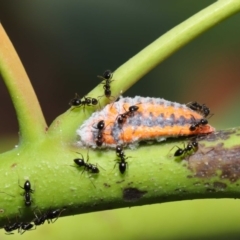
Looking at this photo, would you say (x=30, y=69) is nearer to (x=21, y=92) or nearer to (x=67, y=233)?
(x=67, y=233)

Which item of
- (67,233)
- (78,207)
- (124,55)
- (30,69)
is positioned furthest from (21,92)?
(30,69)

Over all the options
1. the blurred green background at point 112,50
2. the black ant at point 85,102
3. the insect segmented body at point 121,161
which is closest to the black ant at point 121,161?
the insect segmented body at point 121,161

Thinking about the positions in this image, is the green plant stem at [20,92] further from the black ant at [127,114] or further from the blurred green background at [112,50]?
the blurred green background at [112,50]

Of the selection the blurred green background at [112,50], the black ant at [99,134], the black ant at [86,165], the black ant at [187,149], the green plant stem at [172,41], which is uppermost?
the blurred green background at [112,50]

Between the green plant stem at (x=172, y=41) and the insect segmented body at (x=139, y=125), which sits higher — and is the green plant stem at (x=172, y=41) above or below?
above

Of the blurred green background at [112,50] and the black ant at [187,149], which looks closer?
the black ant at [187,149]
